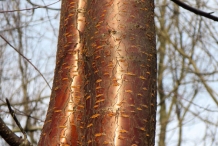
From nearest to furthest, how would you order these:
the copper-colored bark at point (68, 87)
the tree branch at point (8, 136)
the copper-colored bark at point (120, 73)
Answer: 1. the copper-colored bark at point (120, 73)
2. the copper-colored bark at point (68, 87)
3. the tree branch at point (8, 136)

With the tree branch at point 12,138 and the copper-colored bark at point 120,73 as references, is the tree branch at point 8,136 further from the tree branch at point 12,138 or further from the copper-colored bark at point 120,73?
the copper-colored bark at point 120,73

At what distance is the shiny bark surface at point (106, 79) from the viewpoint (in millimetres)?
1341

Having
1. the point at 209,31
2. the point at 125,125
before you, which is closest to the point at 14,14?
the point at 209,31

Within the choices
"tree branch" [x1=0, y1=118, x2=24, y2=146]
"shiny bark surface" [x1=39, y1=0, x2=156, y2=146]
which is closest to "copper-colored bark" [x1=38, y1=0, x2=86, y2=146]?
"shiny bark surface" [x1=39, y1=0, x2=156, y2=146]

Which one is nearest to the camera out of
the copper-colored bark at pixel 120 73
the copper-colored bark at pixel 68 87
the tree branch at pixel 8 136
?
the copper-colored bark at pixel 120 73

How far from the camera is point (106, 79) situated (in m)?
1.42

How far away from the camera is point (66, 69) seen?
165cm

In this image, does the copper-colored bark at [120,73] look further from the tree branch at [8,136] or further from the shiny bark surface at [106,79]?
the tree branch at [8,136]

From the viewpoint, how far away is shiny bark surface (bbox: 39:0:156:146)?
4.40ft

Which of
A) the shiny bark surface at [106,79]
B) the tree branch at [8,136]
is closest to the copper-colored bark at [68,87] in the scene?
the shiny bark surface at [106,79]

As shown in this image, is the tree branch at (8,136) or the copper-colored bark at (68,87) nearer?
the copper-colored bark at (68,87)

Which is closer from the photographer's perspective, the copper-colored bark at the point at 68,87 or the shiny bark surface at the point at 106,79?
the shiny bark surface at the point at 106,79

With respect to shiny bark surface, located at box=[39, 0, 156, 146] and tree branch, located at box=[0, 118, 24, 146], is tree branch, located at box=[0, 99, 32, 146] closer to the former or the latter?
tree branch, located at box=[0, 118, 24, 146]

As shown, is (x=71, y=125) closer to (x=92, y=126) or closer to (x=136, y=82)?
(x=92, y=126)
